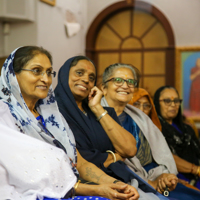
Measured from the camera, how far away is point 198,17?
19.7 feet

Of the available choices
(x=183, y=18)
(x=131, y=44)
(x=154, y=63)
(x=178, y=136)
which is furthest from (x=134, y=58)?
(x=178, y=136)

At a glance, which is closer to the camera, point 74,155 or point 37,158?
point 37,158

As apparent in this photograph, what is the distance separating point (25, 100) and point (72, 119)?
0.40 m

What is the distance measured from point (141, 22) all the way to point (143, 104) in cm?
368

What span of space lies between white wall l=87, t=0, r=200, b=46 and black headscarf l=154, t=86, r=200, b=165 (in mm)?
2877

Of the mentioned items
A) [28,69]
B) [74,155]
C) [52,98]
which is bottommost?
[74,155]

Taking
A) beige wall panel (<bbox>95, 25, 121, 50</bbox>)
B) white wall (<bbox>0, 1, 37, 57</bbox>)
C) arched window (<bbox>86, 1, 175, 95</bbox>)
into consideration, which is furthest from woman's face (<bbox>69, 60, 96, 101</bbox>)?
beige wall panel (<bbox>95, 25, 121, 50</bbox>)

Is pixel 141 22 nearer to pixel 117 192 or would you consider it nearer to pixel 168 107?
pixel 168 107

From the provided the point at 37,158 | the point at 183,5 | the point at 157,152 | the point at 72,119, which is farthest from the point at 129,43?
the point at 37,158

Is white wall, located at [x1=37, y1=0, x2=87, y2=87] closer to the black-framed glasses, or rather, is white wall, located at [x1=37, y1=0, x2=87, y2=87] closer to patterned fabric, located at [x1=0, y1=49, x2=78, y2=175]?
the black-framed glasses

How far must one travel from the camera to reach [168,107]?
136 inches

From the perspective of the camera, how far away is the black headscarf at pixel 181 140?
332cm

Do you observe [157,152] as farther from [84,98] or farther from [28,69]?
[28,69]

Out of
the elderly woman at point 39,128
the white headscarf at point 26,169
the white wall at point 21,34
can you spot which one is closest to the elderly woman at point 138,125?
the elderly woman at point 39,128
